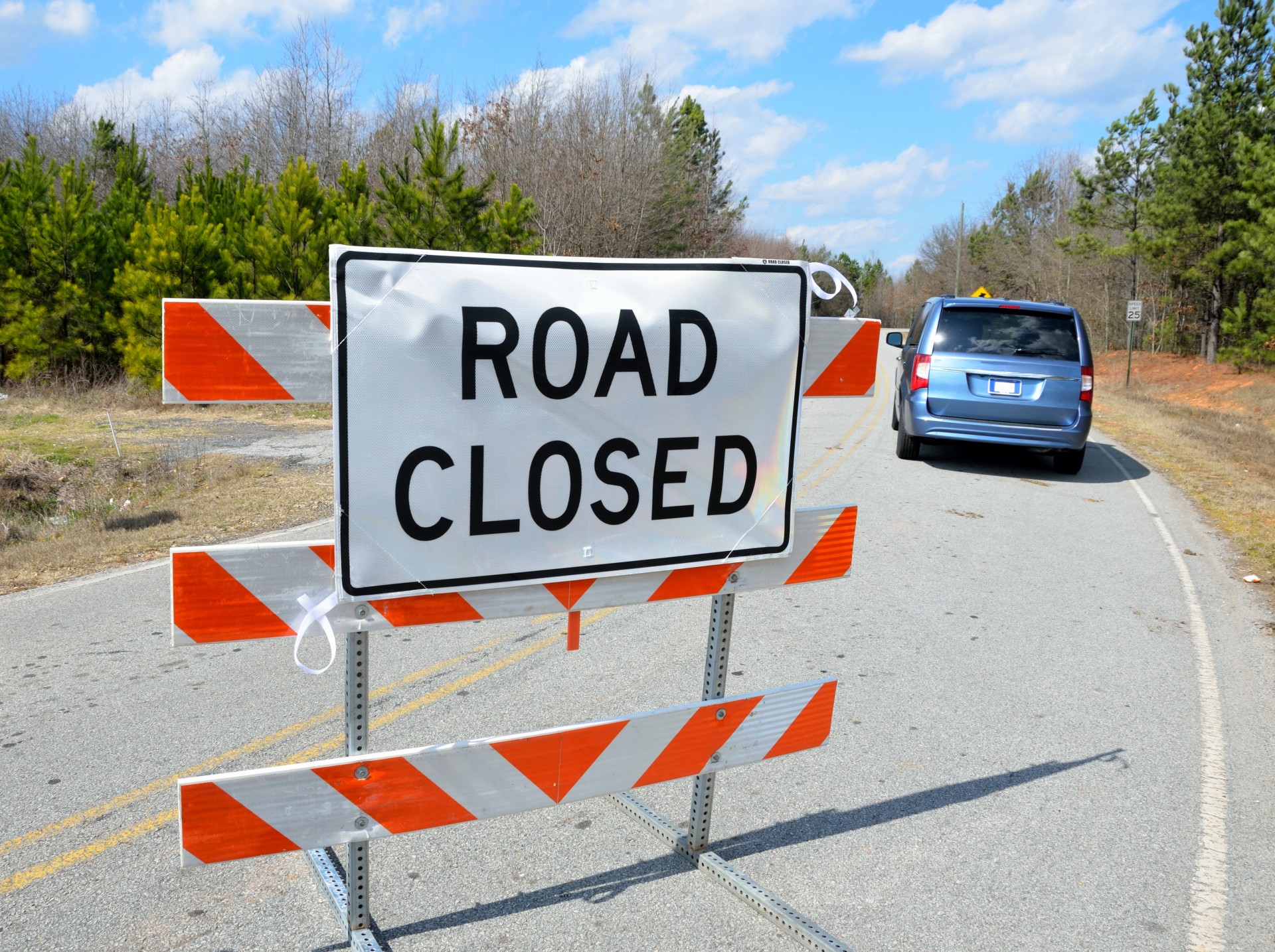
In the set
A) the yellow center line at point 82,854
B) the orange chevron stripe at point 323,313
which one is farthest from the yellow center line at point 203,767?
the orange chevron stripe at point 323,313

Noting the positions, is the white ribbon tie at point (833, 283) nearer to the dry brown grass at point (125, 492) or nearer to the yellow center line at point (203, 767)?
the yellow center line at point (203, 767)

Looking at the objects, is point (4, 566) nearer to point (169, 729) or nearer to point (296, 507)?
point (296, 507)

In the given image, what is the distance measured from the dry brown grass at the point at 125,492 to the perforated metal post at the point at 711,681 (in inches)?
Answer: 225

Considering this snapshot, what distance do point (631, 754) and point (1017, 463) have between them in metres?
11.9

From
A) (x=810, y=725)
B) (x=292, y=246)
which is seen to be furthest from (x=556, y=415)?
(x=292, y=246)

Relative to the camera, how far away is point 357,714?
273 centimetres

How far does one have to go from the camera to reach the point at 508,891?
320 centimetres

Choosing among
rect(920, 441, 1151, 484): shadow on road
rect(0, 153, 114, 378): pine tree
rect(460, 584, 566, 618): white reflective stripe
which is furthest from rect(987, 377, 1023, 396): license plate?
rect(0, 153, 114, 378): pine tree

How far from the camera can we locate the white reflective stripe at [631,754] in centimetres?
299

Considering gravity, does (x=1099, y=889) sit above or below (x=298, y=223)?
below

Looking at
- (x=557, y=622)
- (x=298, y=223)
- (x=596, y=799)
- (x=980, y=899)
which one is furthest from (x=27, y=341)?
(x=980, y=899)

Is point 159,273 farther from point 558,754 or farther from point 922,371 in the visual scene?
point 558,754

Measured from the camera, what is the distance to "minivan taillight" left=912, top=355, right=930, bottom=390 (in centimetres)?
1193

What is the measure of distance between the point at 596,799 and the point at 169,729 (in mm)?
2024
